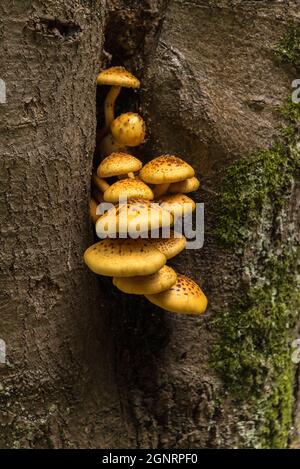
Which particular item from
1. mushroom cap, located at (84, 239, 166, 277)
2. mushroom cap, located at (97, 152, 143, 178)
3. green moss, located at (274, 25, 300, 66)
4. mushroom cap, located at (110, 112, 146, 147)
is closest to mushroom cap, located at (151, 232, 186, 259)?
mushroom cap, located at (84, 239, 166, 277)

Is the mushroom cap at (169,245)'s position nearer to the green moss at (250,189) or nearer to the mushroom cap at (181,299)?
the mushroom cap at (181,299)

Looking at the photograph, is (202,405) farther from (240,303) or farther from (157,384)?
(240,303)

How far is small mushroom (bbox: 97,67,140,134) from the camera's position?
2.39 m

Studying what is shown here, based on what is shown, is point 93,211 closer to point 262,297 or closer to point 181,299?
point 181,299

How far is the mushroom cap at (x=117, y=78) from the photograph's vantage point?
2.39 metres

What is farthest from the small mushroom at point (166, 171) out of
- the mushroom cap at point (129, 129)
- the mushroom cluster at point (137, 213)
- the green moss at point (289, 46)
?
the green moss at point (289, 46)

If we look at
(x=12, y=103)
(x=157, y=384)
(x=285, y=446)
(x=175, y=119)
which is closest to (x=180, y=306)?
(x=157, y=384)

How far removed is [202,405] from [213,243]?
33.4 inches

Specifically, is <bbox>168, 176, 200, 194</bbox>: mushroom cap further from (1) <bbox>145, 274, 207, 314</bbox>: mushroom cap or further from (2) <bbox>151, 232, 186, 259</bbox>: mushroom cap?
(1) <bbox>145, 274, 207, 314</bbox>: mushroom cap

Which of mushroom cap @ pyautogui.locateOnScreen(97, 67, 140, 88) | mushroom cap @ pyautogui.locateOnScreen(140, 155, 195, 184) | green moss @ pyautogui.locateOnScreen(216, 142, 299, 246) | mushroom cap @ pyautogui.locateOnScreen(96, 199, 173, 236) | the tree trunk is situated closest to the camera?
mushroom cap @ pyautogui.locateOnScreen(96, 199, 173, 236)

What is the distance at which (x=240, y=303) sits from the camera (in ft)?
8.63

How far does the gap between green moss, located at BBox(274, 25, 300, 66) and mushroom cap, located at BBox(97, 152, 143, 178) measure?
34.0 inches

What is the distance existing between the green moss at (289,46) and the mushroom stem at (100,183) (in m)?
1.02

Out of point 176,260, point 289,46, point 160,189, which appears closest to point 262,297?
point 176,260
